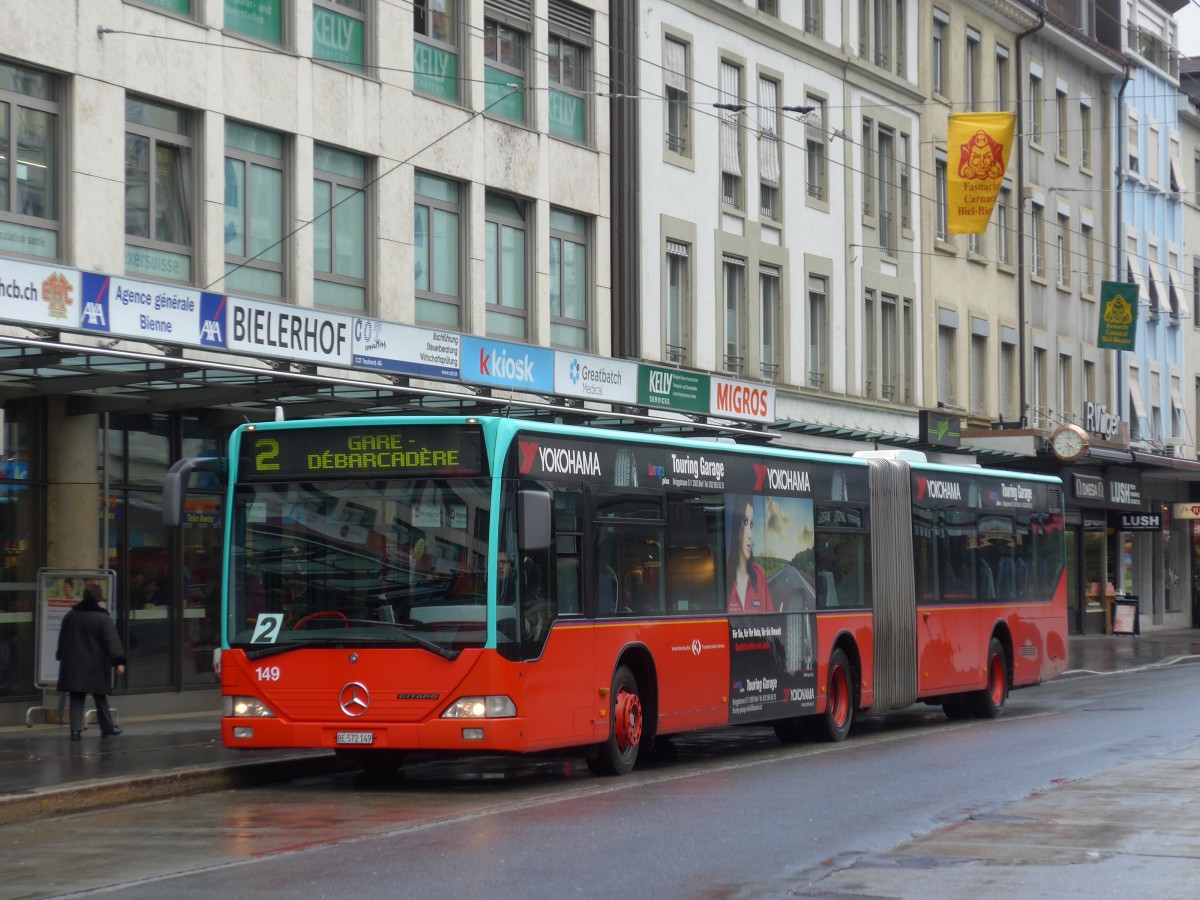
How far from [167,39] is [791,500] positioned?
8762 millimetres

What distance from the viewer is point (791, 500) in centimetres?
2006

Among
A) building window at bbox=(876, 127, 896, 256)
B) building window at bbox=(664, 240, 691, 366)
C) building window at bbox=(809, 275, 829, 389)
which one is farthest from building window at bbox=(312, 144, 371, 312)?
building window at bbox=(876, 127, 896, 256)

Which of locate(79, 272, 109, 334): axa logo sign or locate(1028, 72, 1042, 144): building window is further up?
locate(1028, 72, 1042, 144): building window

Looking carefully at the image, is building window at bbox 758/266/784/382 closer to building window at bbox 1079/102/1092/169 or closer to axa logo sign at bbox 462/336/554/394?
axa logo sign at bbox 462/336/554/394

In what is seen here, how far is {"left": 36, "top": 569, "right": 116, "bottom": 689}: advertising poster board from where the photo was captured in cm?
2086

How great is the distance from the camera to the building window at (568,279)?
99.5 ft

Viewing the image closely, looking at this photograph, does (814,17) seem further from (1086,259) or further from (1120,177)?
(1120,177)

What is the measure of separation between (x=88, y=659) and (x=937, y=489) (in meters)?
9.85

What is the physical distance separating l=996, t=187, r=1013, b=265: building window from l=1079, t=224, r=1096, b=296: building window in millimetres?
5035

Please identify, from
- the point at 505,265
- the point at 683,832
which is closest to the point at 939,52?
the point at 505,265

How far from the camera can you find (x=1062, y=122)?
5106cm

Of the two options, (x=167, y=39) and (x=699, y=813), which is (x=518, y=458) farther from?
(x=167, y=39)

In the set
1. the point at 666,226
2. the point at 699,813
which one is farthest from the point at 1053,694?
the point at 699,813

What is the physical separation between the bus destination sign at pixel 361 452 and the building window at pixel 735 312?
20255 millimetres
